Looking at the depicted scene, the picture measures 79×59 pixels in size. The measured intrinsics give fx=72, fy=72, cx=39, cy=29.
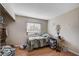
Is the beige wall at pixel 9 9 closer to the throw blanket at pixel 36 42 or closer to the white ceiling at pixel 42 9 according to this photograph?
the white ceiling at pixel 42 9

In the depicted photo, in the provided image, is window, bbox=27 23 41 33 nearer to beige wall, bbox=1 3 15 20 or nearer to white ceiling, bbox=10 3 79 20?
white ceiling, bbox=10 3 79 20

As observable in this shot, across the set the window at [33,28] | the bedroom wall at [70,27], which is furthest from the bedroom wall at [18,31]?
the bedroom wall at [70,27]

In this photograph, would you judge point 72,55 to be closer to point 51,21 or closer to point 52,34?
point 52,34

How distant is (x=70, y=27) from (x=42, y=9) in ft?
1.64

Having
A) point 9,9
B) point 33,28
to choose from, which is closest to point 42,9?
point 33,28

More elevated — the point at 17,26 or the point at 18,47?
the point at 17,26

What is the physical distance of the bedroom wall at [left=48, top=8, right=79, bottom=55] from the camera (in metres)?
1.04

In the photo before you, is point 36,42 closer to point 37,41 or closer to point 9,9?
point 37,41

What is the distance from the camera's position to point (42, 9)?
108 cm

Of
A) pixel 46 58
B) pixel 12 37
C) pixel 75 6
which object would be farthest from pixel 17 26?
pixel 75 6

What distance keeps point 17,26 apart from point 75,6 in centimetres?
89

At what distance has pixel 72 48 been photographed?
1074 mm

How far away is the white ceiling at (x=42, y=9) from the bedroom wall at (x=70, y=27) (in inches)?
3.2

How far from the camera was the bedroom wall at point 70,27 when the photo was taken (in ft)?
3.42
